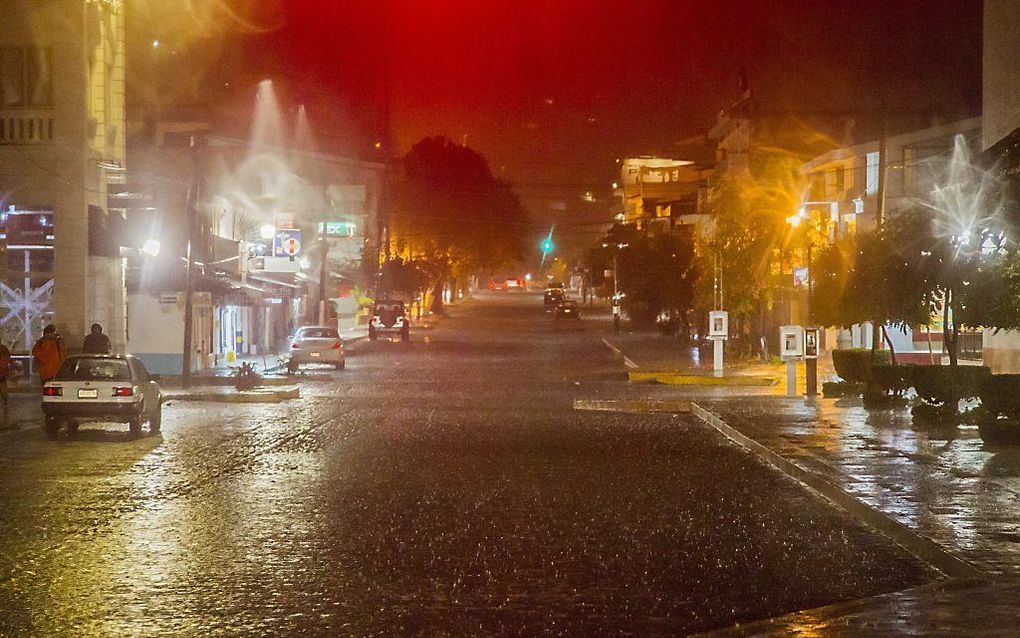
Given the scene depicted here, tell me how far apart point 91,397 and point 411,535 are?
11.6 meters

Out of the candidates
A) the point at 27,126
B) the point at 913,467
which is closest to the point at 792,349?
the point at 913,467

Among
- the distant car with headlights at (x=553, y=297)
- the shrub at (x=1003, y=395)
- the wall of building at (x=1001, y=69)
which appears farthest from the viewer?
the distant car with headlights at (x=553, y=297)

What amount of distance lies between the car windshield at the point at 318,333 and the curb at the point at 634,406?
61.9ft

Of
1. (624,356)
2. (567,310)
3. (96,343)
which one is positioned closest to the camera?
(96,343)

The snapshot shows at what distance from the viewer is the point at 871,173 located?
185 feet

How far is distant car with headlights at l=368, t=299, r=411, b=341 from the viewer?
70.9 metres

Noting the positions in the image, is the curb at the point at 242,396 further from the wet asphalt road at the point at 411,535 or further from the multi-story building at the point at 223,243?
the wet asphalt road at the point at 411,535

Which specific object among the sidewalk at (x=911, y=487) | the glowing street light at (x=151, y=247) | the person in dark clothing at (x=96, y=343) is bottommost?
the sidewalk at (x=911, y=487)

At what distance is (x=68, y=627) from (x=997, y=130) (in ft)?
89.6

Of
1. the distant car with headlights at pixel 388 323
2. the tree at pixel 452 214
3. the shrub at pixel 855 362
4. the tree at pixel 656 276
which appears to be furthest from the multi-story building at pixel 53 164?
the tree at pixel 452 214

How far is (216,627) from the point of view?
8586 millimetres

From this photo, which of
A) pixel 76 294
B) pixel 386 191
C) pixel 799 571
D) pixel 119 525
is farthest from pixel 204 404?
pixel 386 191

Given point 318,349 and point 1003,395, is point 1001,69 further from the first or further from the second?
point 318,349

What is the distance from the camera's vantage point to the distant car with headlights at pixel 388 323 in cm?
7088
